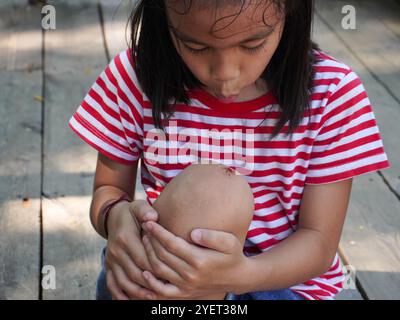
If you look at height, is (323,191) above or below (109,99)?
below

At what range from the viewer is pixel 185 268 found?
39.0 inches

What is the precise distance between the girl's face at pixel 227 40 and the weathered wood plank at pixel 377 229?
676 millimetres

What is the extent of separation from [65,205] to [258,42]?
0.90 m

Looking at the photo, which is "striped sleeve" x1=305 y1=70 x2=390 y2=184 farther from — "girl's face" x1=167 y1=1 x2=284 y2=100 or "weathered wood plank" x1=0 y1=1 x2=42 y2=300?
"weathered wood plank" x1=0 y1=1 x2=42 y2=300

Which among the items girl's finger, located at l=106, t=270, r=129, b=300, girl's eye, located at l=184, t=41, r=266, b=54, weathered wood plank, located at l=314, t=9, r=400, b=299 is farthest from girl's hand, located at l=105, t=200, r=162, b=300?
weathered wood plank, located at l=314, t=9, r=400, b=299

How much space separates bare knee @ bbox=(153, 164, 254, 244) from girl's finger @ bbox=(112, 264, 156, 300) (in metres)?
0.10

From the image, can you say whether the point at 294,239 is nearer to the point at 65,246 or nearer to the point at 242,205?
the point at 242,205

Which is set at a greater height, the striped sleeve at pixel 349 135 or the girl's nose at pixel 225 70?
the girl's nose at pixel 225 70

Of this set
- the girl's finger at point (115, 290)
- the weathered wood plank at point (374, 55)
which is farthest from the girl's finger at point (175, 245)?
the weathered wood plank at point (374, 55)

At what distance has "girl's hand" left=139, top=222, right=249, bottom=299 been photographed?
983mm

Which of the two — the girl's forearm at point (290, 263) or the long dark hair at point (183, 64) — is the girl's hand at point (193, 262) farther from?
the long dark hair at point (183, 64)

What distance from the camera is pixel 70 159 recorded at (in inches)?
75.0

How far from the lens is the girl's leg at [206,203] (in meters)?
1.00
